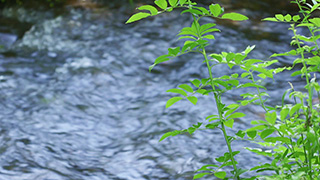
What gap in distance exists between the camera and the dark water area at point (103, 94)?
1990 mm

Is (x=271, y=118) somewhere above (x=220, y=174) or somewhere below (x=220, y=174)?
above

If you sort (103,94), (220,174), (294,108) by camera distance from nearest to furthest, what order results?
(294,108)
(220,174)
(103,94)

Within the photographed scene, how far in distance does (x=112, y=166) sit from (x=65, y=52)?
4.93 feet

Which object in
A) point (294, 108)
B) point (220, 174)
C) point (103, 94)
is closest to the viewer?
point (294, 108)

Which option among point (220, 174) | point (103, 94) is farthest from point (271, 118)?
point (103, 94)

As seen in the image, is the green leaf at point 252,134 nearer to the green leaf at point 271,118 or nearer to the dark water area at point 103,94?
the green leaf at point 271,118

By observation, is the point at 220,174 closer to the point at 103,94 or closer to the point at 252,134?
the point at 252,134

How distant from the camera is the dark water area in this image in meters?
1.99

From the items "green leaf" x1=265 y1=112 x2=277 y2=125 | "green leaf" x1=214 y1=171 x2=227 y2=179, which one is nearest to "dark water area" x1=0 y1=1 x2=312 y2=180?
"green leaf" x1=214 y1=171 x2=227 y2=179

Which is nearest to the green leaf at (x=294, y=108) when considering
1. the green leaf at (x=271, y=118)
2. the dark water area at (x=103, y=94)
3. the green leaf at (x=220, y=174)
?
the green leaf at (x=271, y=118)

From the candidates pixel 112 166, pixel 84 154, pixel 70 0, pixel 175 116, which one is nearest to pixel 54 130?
pixel 84 154

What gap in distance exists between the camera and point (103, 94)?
2.77m

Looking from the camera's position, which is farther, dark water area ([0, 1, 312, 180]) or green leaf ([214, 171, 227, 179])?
dark water area ([0, 1, 312, 180])

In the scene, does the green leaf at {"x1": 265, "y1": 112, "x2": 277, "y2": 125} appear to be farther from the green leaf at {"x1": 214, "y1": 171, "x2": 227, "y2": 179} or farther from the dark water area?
the dark water area
